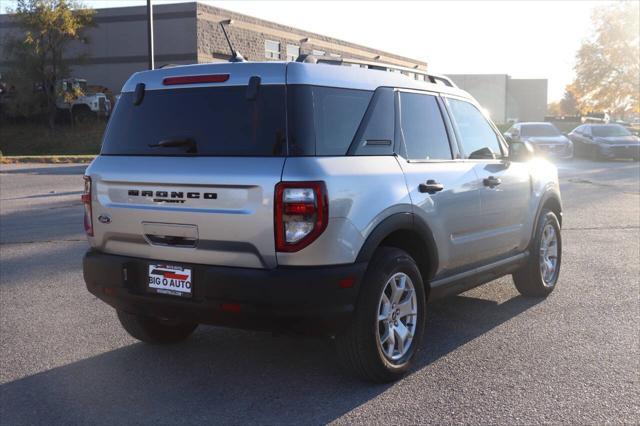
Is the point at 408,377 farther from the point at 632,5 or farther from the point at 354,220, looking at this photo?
the point at 632,5

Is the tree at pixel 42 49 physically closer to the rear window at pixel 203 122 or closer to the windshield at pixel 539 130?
the windshield at pixel 539 130

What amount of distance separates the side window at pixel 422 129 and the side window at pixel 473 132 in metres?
0.27

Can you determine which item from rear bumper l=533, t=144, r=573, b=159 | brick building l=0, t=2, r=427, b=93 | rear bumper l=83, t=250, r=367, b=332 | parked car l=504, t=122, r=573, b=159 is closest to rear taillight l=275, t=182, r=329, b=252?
rear bumper l=83, t=250, r=367, b=332

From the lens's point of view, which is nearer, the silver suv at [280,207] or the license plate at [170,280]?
the silver suv at [280,207]

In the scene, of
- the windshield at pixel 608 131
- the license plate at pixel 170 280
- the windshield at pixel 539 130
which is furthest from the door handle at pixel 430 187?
the windshield at pixel 608 131

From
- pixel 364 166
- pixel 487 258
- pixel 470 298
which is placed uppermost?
pixel 364 166

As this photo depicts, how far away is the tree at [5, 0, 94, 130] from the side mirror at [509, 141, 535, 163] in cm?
3742

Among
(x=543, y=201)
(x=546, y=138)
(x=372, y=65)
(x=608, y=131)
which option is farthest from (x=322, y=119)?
(x=608, y=131)

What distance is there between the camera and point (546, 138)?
2866 cm

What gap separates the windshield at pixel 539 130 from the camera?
28.7 metres

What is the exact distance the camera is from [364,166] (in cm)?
435

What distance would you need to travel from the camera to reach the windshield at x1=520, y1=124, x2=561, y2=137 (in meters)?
28.7

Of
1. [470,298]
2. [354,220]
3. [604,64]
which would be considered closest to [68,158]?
[470,298]

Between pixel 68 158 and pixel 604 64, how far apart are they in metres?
53.9
